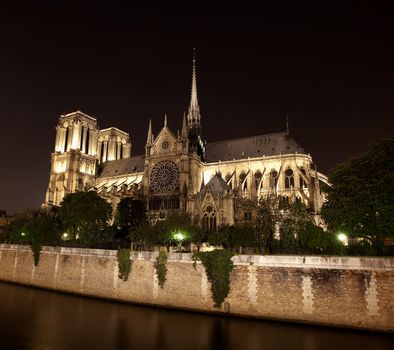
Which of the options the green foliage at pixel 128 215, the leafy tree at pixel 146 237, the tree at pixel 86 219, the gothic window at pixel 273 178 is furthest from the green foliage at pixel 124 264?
the gothic window at pixel 273 178

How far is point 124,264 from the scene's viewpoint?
24.0 m

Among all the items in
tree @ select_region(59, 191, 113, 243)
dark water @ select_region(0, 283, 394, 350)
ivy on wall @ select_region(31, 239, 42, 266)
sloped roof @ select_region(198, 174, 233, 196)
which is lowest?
dark water @ select_region(0, 283, 394, 350)

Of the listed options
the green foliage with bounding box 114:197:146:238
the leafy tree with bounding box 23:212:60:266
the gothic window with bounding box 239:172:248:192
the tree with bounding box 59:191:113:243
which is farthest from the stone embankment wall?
the gothic window with bounding box 239:172:248:192

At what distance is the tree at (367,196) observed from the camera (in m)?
20.8

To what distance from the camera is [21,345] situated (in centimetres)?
1510

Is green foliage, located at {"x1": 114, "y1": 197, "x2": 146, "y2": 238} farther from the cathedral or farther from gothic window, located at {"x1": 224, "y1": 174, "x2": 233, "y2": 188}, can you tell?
gothic window, located at {"x1": 224, "y1": 174, "x2": 233, "y2": 188}

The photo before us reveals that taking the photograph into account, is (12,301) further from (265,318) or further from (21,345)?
(265,318)

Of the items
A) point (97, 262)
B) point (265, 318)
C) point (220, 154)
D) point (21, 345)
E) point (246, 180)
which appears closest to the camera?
point (21, 345)

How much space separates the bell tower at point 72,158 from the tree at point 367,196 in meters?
49.8

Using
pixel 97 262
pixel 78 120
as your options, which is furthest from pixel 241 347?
pixel 78 120

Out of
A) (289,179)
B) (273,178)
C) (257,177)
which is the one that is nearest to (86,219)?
(257,177)

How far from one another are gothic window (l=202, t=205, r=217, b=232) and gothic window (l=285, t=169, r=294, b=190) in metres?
15.2

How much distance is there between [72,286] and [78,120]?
49329mm

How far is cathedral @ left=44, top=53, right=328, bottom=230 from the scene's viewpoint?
3680 centimetres
